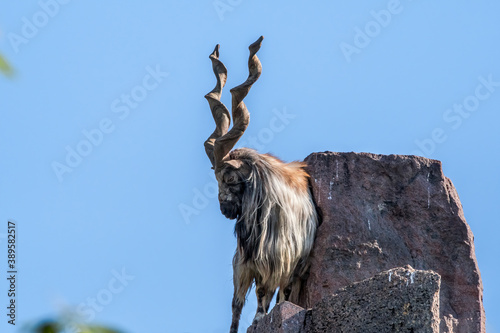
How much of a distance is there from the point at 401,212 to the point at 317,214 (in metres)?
0.98

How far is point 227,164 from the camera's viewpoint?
8555 mm

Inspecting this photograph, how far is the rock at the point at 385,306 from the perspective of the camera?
5.33 m

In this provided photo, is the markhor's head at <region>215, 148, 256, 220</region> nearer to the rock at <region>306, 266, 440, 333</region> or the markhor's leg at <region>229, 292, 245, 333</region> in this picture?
the markhor's leg at <region>229, 292, 245, 333</region>

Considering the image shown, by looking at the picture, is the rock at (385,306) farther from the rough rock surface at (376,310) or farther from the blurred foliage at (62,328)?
the blurred foliage at (62,328)

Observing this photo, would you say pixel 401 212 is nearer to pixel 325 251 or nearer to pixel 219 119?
pixel 325 251

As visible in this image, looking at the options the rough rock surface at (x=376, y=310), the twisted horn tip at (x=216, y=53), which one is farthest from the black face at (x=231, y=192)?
the rough rock surface at (x=376, y=310)

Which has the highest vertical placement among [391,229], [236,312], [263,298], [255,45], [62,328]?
[255,45]

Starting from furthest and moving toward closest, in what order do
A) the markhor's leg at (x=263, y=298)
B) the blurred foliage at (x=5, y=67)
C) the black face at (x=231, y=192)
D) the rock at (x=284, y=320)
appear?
1. the black face at (x=231, y=192)
2. the markhor's leg at (x=263, y=298)
3. the rock at (x=284, y=320)
4. the blurred foliage at (x=5, y=67)

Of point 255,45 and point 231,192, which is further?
point 255,45

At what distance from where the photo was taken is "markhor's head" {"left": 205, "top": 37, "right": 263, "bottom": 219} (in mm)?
8492

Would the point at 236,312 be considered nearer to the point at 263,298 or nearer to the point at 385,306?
the point at 263,298

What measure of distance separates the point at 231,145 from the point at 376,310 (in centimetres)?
355

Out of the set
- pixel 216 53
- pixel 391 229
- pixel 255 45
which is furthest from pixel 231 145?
pixel 391 229

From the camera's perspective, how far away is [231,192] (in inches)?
334
